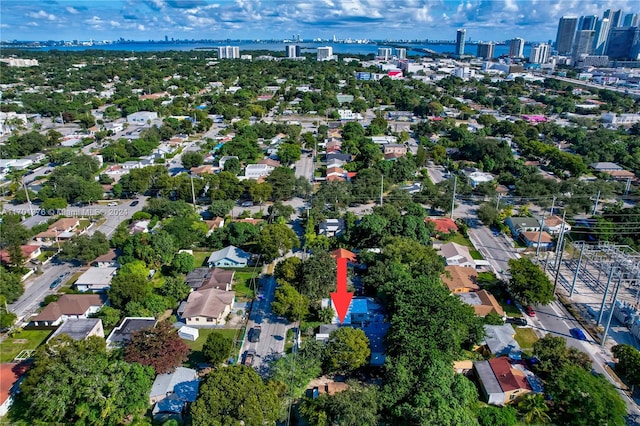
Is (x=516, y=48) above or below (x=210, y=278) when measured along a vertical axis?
above

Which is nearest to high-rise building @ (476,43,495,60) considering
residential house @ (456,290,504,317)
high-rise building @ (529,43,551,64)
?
high-rise building @ (529,43,551,64)

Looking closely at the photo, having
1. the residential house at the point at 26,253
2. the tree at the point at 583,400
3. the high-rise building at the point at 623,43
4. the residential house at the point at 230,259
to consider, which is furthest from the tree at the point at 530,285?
the high-rise building at the point at 623,43

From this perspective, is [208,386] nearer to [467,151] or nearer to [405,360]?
[405,360]

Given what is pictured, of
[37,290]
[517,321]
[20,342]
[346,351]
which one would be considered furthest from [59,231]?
[517,321]

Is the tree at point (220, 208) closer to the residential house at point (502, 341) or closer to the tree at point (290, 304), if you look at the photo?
the tree at point (290, 304)

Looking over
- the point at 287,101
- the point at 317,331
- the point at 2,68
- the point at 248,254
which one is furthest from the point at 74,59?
the point at 317,331

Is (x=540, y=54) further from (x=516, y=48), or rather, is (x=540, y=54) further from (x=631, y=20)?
(x=631, y=20)
